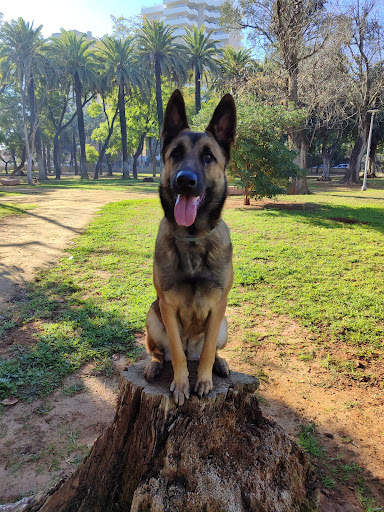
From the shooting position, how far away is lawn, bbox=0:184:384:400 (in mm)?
4289

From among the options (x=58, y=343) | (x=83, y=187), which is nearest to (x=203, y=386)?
(x=58, y=343)

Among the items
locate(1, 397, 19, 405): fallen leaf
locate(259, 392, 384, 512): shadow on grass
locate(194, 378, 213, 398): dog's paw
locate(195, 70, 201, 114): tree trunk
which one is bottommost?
locate(259, 392, 384, 512): shadow on grass

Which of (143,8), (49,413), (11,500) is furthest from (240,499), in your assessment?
(143,8)

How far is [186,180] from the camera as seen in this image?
2.22 m

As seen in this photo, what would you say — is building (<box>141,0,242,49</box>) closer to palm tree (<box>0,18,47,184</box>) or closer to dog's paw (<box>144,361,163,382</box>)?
palm tree (<box>0,18,47,184</box>)

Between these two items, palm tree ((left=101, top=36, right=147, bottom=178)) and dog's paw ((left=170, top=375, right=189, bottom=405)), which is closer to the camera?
dog's paw ((left=170, top=375, right=189, bottom=405))

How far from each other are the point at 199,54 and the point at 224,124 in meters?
43.6

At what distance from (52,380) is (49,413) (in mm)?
520

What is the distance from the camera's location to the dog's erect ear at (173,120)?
2549 mm

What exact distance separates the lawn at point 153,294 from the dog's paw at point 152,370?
1730mm

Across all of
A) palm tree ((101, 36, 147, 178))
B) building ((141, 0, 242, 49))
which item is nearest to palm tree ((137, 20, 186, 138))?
palm tree ((101, 36, 147, 178))

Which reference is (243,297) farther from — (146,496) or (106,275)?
(146,496)

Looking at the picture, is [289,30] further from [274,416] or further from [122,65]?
[122,65]

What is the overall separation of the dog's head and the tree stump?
3.93 ft
